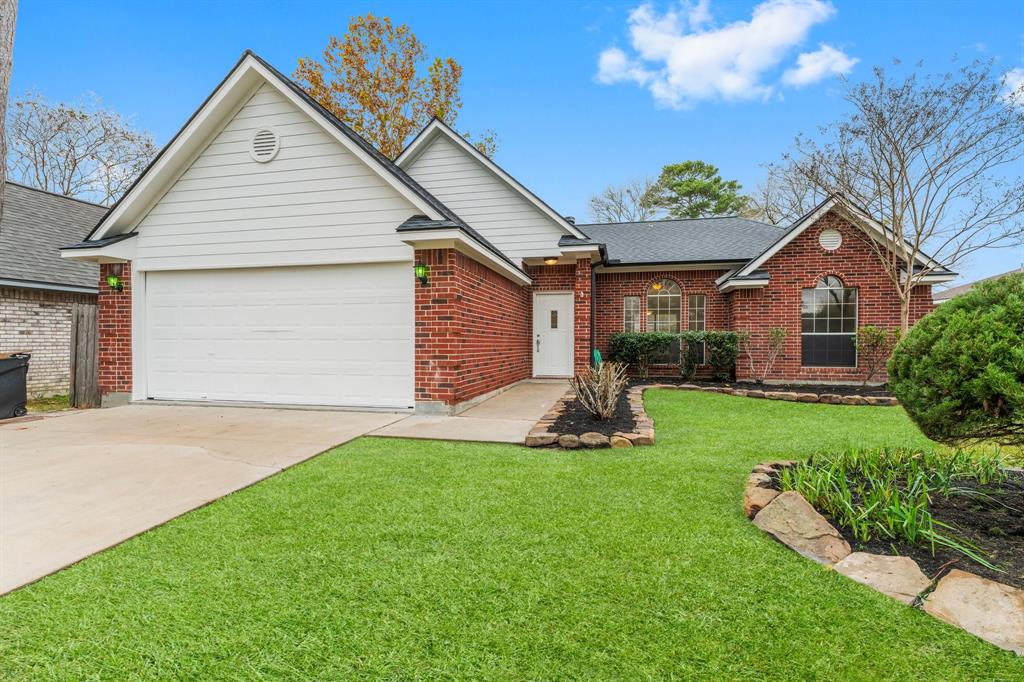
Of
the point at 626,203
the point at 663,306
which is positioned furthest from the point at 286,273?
the point at 626,203

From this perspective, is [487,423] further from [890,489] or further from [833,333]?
[833,333]

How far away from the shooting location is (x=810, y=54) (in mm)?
12797

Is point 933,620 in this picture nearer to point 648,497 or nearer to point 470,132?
point 648,497

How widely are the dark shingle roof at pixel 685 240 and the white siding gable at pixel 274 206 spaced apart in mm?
7838

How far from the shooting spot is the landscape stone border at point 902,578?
80.7 inches

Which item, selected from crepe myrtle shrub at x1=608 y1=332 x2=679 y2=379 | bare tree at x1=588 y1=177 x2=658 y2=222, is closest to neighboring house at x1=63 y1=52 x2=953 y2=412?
crepe myrtle shrub at x1=608 y1=332 x2=679 y2=379

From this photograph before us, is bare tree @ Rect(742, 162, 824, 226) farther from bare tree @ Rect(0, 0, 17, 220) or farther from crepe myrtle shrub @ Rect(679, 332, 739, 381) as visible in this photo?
bare tree @ Rect(0, 0, 17, 220)

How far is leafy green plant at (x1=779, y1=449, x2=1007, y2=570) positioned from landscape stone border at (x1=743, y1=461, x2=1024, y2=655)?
0.75 feet

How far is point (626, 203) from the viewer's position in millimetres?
29547

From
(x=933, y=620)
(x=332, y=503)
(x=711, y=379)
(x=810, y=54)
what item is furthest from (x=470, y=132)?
(x=933, y=620)

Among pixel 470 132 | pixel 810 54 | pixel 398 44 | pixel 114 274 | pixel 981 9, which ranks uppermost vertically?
pixel 398 44

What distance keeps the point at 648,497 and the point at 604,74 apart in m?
18.6

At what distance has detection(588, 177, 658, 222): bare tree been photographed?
96.0 ft

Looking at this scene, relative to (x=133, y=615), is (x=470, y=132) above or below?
above
